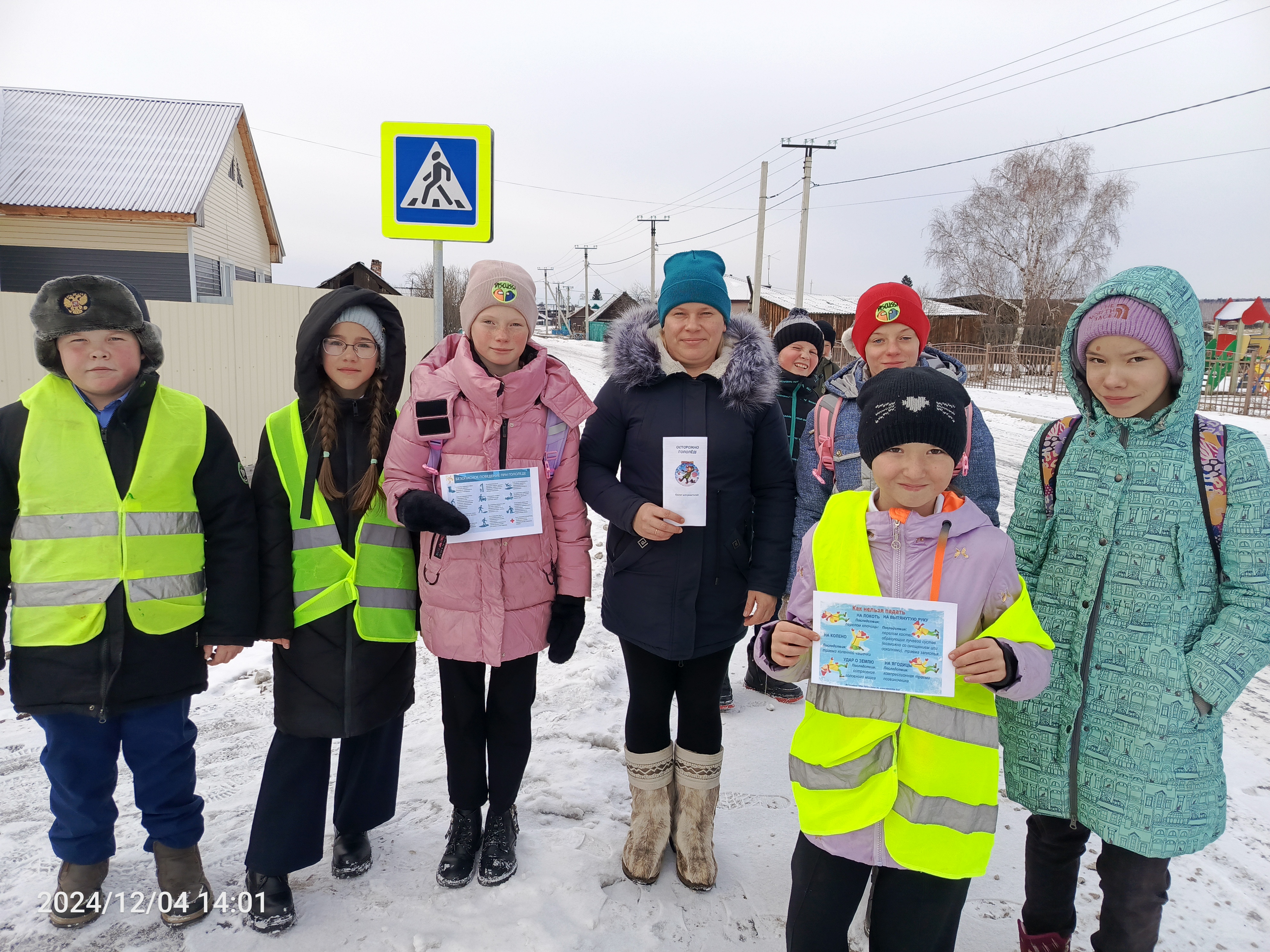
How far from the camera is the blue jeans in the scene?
90.3 inches

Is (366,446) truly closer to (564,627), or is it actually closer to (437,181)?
(564,627)

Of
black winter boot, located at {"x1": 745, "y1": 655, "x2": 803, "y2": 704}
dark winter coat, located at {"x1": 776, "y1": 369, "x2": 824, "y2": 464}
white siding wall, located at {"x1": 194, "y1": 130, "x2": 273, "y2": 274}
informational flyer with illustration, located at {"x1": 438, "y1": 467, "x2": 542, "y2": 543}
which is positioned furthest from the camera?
white siding wall, located at {"x1": 194, "y1": 130, "x2": 273, "y2": 274}

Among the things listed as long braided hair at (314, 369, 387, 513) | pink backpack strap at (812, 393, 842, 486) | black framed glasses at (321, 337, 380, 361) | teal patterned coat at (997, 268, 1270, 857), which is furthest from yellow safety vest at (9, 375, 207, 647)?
teal patterned coat at (997, 268, 1270, 857)

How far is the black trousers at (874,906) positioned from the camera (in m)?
1.80

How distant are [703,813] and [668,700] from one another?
0.43m

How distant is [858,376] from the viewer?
280 centimetres

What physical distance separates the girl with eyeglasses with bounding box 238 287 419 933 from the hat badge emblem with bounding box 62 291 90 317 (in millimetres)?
615

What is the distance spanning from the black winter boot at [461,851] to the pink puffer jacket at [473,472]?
25.8 inches

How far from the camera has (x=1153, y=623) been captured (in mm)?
1904

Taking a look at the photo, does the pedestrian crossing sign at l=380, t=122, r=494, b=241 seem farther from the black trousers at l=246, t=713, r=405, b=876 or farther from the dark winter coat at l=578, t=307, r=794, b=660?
the black trousers at l=246, t=713, r=405, b=876

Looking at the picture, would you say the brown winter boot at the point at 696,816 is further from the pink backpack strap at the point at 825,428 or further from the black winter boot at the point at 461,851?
the pink backpack strap at the point at 825,428

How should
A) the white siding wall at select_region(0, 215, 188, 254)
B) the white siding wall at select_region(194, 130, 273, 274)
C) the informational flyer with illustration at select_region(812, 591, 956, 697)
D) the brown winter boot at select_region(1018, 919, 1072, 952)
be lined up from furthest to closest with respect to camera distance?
1. the white siding wall at select_region(194, 130, 273, 274)
2. the white siding wall at select_region(0, 215, 188, 254)
3. the brown winter boot at select_region(1018, 919, 1072, 952)
4. the informational flyer with illustration at select_region(812, 591, 956, 697)

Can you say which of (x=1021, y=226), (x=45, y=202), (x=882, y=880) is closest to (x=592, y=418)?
(x=882, y=880)

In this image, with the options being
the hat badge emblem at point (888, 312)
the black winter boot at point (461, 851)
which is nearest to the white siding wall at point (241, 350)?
the black winter boot at point (461, 851)
